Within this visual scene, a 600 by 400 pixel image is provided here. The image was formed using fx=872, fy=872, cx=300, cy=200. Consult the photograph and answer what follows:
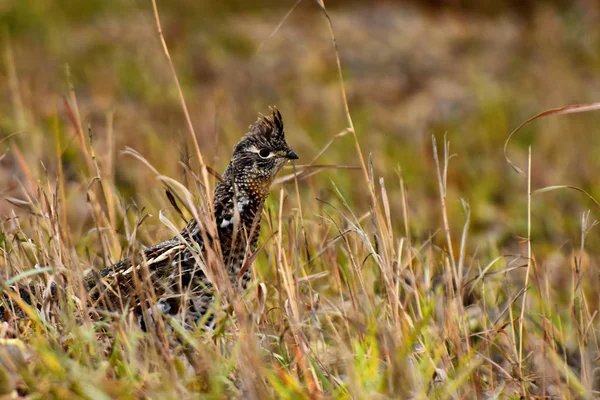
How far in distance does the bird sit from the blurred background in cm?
127

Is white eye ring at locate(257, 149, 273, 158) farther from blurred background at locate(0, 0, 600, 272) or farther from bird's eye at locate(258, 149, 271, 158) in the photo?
blurred background at locate(0, 0, 600, 272)

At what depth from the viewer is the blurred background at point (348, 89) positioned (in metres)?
8.14

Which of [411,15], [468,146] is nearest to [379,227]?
[468,146]

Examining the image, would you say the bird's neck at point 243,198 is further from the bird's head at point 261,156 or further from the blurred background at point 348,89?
the blurred background at point 348,89

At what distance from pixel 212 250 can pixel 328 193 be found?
155 inches

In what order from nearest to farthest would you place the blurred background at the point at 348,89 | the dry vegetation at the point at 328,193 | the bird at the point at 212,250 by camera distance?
the dry vegetation at the point at 328,193, the bird at the point at 212,250, the blurred background at the point at 348,89

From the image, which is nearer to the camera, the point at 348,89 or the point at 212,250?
A: the point at 212,250

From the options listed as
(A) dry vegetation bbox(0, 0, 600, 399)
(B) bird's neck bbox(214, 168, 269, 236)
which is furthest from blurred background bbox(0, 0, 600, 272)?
(B) bird's neck bbox(214, 168, 269, 236)

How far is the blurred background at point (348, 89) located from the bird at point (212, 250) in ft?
4.17

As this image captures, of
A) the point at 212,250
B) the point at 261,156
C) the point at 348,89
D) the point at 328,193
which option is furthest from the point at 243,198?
the point at 348,89

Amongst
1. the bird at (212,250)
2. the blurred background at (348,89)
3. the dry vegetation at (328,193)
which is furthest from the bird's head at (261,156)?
the blurred background at (348,89)

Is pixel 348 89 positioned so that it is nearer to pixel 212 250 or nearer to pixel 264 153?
pixel 264 153

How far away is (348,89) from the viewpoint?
1211 centimetres

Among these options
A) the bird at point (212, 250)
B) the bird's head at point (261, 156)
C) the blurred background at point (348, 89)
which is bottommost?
Answer: the blurred background at point (348, 89)
